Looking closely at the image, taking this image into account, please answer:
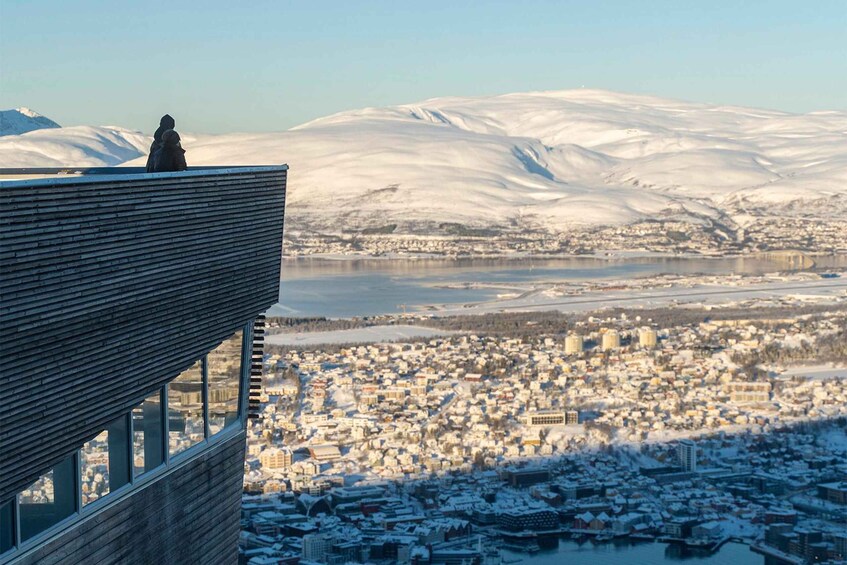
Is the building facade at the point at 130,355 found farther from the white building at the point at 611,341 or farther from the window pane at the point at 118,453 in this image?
the white building at the point at 611,341

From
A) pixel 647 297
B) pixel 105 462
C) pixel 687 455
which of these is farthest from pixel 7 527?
pixel 647 297

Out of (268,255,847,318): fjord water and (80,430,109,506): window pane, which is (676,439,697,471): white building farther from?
(268,255,847,318): fjord water

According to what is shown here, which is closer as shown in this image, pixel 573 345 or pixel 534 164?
pixel 573 345

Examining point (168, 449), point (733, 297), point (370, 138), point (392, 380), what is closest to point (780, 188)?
point (370, 138)

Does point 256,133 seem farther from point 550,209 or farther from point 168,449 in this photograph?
point 168,449

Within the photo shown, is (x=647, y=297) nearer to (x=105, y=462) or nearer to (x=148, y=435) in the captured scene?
(x=148, y=435)

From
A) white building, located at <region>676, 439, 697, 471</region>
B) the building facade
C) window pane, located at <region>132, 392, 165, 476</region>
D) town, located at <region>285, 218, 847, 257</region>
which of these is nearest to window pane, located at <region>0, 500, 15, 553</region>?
the building facade
